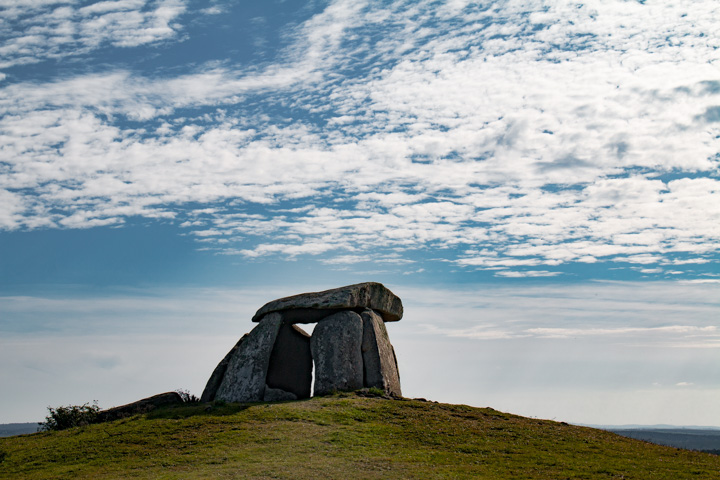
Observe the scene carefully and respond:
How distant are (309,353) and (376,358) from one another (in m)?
3.89

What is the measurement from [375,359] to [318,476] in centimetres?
1343

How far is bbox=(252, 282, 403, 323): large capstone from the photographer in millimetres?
34062

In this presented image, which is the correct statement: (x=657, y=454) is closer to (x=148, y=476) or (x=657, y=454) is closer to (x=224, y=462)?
(x=224, y=462)

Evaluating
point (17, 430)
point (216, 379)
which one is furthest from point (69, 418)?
point (17, 430)

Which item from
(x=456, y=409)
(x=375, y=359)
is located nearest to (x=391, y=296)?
(x=375, y=359)

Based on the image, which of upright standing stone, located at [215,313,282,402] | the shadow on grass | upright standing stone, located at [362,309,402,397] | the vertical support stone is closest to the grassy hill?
the shadow on grass

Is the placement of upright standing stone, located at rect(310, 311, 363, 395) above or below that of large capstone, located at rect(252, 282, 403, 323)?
below

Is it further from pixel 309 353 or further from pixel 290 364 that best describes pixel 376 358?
pixel 290 364

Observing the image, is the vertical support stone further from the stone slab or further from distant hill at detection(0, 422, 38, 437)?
distant hill at detection(0, 422, 38, 437)

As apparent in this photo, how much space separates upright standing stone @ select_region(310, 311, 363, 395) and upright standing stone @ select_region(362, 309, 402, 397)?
39cm

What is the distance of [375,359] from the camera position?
33.6m

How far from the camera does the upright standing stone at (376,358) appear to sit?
1309 inches

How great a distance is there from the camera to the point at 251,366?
33.2 metres

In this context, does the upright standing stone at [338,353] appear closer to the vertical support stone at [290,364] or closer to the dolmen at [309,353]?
the dolmen at [309,353]
